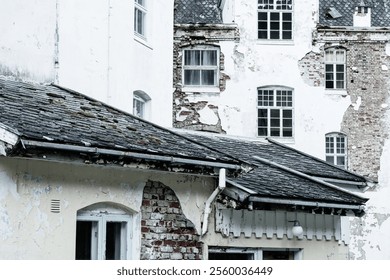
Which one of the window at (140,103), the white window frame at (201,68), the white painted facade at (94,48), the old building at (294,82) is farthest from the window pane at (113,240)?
the white window frame at (201,68)

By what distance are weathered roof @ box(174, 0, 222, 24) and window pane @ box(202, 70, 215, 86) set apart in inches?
57.7

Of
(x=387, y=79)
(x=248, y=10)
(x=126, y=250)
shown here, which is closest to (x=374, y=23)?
(x=387, y=79)

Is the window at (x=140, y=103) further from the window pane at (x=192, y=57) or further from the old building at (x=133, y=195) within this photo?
the window pane at (x=192, y=57)

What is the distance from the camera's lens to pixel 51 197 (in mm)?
9273

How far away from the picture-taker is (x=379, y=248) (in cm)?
2805

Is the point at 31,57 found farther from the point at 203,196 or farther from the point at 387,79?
the point at 387,79

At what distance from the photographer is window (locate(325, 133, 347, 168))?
28.8 meters

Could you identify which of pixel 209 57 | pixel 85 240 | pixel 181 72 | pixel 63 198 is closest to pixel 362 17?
pixel 209 57

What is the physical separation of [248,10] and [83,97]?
691 inches

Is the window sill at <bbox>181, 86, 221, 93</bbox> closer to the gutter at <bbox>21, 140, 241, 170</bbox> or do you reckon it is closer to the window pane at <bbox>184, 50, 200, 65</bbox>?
the window pane at <bbox>184, 50, 200, 65</bbox>

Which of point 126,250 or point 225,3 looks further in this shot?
point 225,3

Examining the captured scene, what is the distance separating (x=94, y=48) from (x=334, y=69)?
15798 millimetres

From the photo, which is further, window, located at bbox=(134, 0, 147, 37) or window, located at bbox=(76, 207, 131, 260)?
window, located at bbox=(134, 0, 147, 37)

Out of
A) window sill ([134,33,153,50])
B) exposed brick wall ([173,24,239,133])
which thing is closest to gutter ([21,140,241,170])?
window sill ([134,33,153,50])
